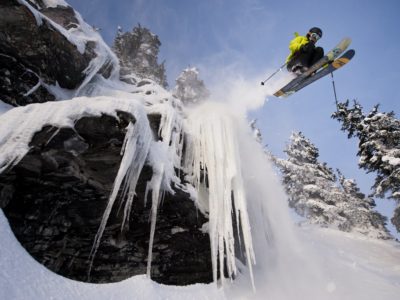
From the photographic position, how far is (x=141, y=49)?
75.9 ft

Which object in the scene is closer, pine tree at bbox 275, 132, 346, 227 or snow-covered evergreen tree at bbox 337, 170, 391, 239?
snow-covered evergreen tree at bbox 337, 170, 391, 239

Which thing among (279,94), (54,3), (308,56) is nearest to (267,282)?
(308,56)

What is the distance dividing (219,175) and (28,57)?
260 inches

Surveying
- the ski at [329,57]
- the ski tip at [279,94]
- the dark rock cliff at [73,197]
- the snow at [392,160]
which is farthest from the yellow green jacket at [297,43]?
the snow at [392,160]

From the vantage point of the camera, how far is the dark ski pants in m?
9.99

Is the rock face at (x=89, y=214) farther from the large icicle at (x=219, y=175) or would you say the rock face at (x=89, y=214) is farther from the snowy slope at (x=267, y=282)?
the snowy slope at (x=267, y=282)

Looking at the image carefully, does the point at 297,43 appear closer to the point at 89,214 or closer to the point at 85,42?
the point at 85,42

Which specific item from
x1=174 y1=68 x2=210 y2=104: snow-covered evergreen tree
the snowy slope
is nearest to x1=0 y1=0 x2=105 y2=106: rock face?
the snowy slope

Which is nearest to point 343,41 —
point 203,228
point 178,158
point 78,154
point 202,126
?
point 202,126

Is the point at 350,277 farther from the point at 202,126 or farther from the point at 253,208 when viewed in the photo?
the point at 202,126

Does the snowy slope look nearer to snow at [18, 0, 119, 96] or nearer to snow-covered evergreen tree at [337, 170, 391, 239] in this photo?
snow-covered evergreen tree at [337, 170, 391, 239]

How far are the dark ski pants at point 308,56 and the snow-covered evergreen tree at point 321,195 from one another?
1209 cm

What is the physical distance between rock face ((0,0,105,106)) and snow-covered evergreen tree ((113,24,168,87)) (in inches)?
524

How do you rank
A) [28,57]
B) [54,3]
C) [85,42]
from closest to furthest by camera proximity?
1. [28,57]
2. [85,42]
3. [54,3]
